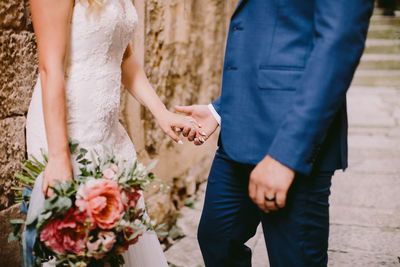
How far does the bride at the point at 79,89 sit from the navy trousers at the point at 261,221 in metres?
0.39

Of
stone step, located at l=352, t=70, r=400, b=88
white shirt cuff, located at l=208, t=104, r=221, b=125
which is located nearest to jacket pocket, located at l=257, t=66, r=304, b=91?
white shirt cuff, located at l=208, t=104, r=221, b=125

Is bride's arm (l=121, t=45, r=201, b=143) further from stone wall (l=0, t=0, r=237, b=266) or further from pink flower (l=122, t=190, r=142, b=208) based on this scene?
pink flower (l=122, t=190, r=142, b=208)

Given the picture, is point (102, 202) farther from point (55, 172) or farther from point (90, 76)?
point (90, 76)

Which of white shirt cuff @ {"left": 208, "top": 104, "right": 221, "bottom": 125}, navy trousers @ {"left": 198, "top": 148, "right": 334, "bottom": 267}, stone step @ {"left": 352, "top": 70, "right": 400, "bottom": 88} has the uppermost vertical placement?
white shirt cuff @ {"left": 208, "top": 104, "right": 221, "bottom": 125}

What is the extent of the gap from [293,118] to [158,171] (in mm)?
2381

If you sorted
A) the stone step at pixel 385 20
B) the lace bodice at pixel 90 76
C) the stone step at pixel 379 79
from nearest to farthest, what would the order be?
the lace bodice at pixel 90 76 < the stone step at pixel 379 79 < the stone step at pixel 385 20

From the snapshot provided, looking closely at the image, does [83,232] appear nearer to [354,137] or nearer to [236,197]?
[236,197]

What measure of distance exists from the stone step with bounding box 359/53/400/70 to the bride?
911cm

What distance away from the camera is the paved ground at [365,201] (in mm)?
3129

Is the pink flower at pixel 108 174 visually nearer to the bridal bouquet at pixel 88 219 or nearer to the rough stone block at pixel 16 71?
the bridal bouquet at pixel 88 219

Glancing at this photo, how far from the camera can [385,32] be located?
1079cm

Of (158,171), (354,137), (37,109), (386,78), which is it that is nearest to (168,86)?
(158,171)

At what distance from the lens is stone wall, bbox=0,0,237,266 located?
6.50 ft

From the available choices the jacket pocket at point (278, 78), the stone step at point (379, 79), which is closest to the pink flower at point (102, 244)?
the jacket pocket at point (278, 78)
